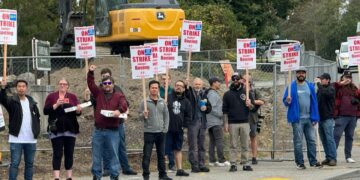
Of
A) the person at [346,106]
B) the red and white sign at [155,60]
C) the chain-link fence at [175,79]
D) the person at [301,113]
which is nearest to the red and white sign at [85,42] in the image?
Answer: the red and white sign at [155,60]

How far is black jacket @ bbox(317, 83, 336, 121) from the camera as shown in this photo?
17.1 meters

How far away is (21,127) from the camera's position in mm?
13812

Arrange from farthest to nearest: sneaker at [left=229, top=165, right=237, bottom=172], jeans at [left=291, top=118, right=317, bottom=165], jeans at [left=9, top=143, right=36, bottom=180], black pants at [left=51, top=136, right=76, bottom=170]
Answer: jeans at [left=291, top=118, right=317, bottom=165] → sneaker at [left=229, top=165, right=237, bottom=172] → black pants at [left=51, top=136, right=76, bottom=170] → jeans at [left=9, top=143, right=36, bottom=180]

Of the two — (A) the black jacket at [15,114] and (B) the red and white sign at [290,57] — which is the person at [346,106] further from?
(A) the black jacket at [15,114]

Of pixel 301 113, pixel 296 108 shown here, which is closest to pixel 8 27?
pixel 296 108

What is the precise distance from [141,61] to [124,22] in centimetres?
1266

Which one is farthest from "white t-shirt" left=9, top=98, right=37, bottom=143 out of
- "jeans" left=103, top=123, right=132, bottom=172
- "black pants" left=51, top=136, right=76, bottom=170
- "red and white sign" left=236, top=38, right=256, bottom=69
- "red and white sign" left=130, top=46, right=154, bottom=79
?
"red and white sign" left=236, top=38, right=256, bottom=69

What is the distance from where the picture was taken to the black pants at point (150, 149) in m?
14.8

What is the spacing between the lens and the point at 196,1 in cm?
4928

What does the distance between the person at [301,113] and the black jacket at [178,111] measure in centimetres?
217

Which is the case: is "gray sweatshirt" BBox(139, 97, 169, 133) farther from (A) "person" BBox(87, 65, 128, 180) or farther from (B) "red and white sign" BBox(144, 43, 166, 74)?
(B) "red and white sign" BBox(144, 43, 166, 74)

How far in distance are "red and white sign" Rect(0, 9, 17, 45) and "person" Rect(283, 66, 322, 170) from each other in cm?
555

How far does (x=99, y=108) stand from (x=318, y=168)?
5055mm

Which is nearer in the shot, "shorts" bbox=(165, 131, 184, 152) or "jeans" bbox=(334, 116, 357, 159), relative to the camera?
"shorts" bbox=(165, 131, 184, 152)
